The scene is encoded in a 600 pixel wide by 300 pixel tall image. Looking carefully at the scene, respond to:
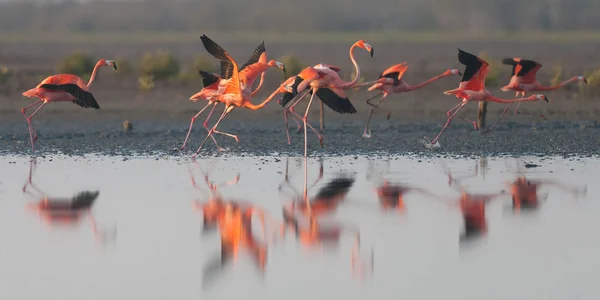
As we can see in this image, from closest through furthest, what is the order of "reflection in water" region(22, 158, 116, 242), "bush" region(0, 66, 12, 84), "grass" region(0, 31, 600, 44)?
"reflection in water" region(22, 158, 116, 242) → "bush" region(0, 66, 12, 84) → "grass" region(0, 31, 600, 44)

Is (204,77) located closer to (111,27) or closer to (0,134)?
(0,134)

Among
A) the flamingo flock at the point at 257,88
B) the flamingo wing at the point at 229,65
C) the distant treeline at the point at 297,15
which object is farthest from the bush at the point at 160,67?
the distant treeline at the point at 297,15

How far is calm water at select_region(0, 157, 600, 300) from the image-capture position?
752 centimetres

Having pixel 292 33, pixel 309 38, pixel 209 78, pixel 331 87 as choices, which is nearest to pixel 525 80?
pixel 331 87

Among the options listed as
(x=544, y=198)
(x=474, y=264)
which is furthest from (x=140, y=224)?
(x=544, y=198)

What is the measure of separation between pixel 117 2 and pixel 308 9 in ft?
59.6

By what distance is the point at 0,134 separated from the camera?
17344 mm

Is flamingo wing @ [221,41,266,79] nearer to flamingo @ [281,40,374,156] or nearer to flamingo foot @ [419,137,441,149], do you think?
flamingo @ [281,40,374,156]

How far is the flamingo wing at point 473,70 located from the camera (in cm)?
1546

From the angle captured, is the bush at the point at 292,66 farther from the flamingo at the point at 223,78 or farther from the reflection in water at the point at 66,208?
the reflection in water at the point at 66,208

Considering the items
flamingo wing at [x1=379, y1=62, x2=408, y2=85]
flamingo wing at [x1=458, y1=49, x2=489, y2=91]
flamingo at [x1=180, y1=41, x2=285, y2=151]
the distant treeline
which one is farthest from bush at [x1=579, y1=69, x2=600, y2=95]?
the distant treeline

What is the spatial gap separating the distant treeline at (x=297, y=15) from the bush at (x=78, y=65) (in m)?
63.4

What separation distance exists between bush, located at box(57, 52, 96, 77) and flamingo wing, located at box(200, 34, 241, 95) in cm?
1316

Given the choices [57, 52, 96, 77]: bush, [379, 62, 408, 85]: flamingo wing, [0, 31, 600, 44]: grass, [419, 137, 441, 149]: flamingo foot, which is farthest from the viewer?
[0, 31, 600, 44]: grass
